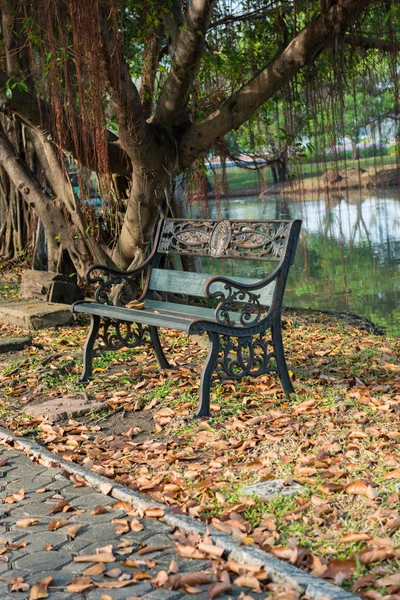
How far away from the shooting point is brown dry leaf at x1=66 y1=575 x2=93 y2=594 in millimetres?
3117

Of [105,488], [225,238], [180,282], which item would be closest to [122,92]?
[180,282]

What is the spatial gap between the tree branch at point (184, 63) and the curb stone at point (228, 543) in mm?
4538

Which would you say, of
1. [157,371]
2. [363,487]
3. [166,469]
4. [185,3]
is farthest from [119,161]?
[363,487]

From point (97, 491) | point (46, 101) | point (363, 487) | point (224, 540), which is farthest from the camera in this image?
point (46, 101)

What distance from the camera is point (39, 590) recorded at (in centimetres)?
310

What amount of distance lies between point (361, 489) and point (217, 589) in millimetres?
1073

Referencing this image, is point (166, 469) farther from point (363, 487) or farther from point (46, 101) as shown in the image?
point (46, 101)

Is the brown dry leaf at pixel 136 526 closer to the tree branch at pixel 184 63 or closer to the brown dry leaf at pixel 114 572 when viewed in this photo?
the brown dry leaf at pixel 114 572

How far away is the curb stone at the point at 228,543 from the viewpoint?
2922mm

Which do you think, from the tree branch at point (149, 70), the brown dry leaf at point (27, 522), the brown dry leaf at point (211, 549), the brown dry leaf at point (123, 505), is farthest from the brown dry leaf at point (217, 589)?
the tree branch at point (149, 70)

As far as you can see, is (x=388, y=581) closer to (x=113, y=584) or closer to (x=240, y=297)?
(x=113, y=584)

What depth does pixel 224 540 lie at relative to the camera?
133 inches

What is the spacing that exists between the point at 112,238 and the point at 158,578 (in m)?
7.53

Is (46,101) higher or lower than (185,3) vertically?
lower
